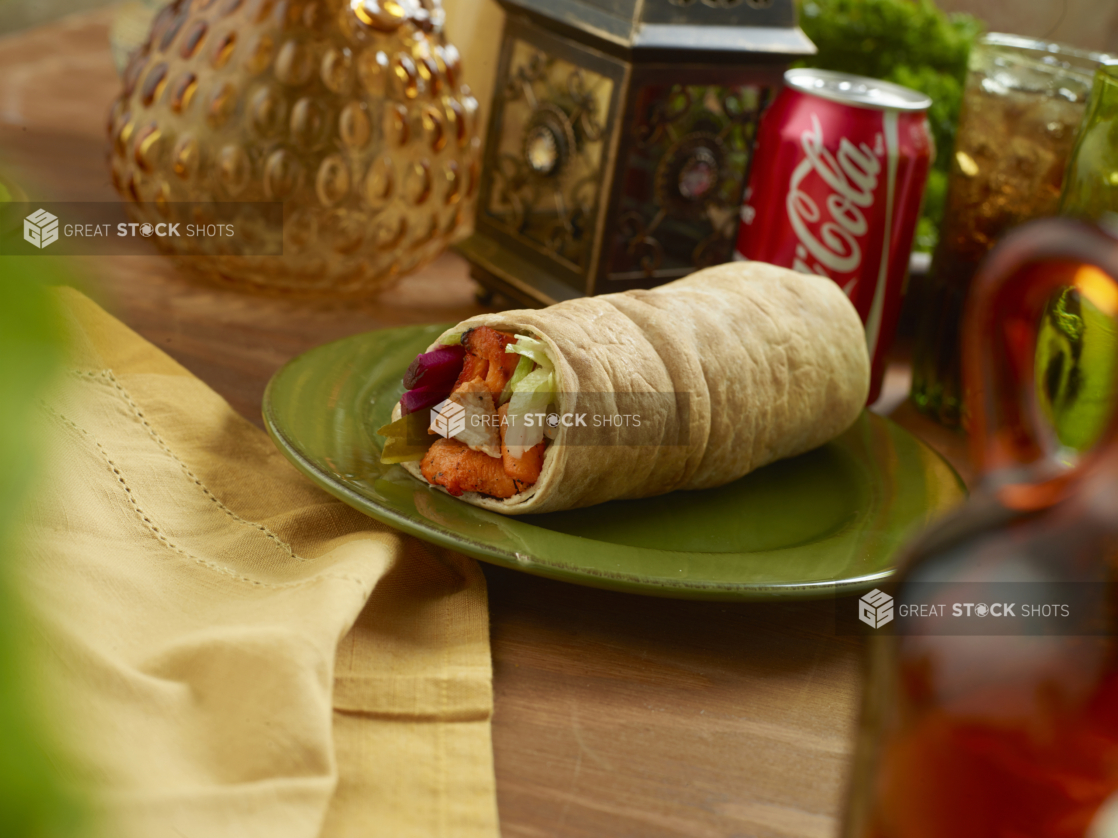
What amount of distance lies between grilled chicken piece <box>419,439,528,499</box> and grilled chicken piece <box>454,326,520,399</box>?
0.05m

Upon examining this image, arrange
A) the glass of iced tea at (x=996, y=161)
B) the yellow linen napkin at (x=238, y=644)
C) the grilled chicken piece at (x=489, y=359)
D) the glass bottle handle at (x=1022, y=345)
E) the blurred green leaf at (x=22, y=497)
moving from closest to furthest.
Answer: the blurred green leaf at (x=22, y=497)
the glass bottle handle at (x=1022, y=345)
the yellow linen napkin at (x=238, y=644)
the grilled chicken piece at (x=489, y=359)
the glass of iced tea at (x=996, y=161)

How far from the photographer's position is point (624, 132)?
3.38 feet

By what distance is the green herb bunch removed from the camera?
4.74 ft

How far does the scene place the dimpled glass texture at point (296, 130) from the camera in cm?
100

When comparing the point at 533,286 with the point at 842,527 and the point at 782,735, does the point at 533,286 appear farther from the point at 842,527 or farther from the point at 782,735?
the point at 782,735

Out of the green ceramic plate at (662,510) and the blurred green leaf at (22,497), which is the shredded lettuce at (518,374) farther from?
the blurred green leaf at (22,497)

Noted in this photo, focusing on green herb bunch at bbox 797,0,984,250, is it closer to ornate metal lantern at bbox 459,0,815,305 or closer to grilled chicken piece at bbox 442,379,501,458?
ornate metal lantern at bbox 459,0,815,305

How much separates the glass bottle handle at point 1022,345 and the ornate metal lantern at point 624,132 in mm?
724

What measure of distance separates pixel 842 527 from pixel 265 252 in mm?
649

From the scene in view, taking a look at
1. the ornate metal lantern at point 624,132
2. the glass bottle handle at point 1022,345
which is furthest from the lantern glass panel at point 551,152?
the glass bottle handle at point 1022,345

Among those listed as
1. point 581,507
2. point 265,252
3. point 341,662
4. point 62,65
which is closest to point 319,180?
point 265,252

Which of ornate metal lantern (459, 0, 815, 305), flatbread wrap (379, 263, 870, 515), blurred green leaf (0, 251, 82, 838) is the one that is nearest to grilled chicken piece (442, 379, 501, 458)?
flatbread wrap (379, 263, 870, 515)

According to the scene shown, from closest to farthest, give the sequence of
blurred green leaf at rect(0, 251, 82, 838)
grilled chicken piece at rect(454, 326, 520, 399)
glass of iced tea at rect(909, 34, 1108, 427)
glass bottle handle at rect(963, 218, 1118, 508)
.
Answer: blurred green leaf at rect(0, 251, 82, 838) → glass bottle handle at rect(963, 218, 1118, 508) → grilled chicken piece at rect(454, 326, 520, 399) → glass of iced tea at rect(909, 34, 1108, 427)

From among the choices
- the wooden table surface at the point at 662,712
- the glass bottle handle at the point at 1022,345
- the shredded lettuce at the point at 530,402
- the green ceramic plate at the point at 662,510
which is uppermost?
the glass bottle handle at the point at 1022,345
